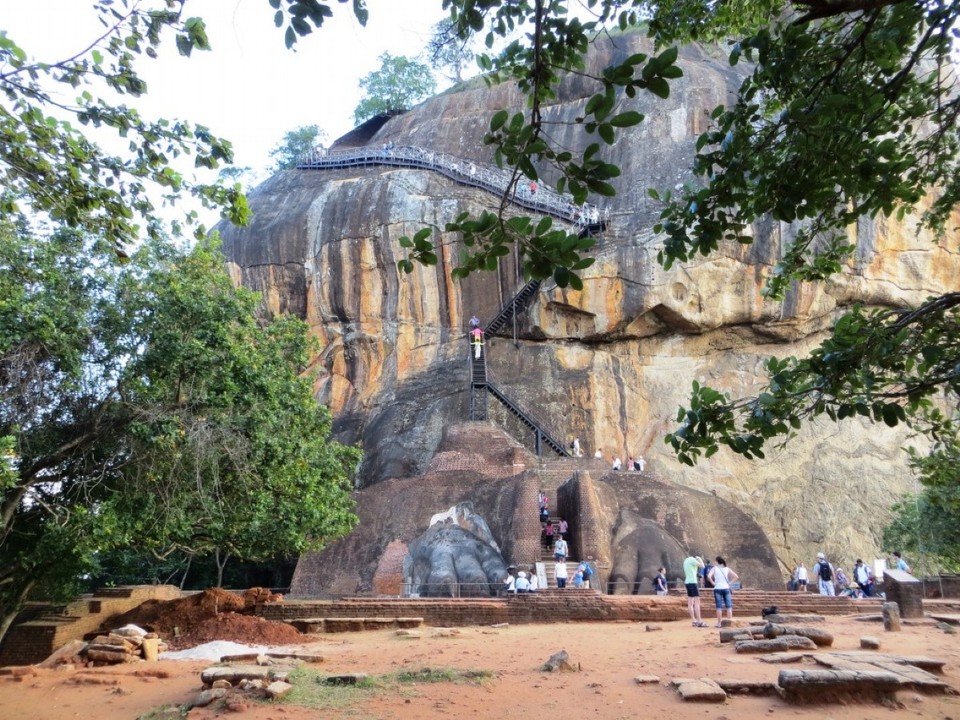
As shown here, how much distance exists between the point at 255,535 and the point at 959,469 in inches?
376

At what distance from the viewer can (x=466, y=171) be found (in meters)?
33.8

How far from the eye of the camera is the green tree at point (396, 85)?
45.2 meters

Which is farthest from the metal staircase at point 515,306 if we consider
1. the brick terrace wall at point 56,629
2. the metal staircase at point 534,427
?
the brick terrace wall at point 56,629

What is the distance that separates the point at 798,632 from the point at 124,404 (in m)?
8.20

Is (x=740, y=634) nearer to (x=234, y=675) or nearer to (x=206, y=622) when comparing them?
Result: (x=234, y=675)

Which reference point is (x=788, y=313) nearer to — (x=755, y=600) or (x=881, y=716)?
(x=755, y=600)

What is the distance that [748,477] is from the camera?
29031 mm

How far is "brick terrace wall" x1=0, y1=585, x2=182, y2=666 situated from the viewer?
14.1 m

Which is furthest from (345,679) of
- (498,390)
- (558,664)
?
(498,390)

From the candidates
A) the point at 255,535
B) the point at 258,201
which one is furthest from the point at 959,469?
the point at 258,201

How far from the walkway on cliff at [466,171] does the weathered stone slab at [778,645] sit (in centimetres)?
2080

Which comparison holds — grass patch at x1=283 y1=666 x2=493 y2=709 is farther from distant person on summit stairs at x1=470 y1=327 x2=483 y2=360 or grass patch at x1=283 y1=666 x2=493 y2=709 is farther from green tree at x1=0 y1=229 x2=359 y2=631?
distant person on summit stairs at x1=470 y1=327 x2=483 y2=360

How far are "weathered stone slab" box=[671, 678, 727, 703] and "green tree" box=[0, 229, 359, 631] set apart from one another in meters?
5.93

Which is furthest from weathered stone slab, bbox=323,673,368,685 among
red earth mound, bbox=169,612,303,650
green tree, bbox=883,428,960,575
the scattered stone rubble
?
green tree, bbox=883,428,960,575
